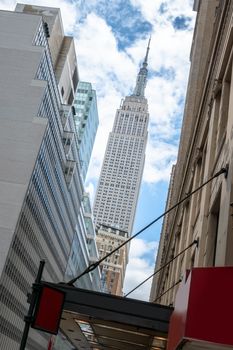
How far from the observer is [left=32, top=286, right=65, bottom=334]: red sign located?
6.47m

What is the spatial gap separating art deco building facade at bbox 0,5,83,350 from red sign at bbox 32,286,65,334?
72.9 metres

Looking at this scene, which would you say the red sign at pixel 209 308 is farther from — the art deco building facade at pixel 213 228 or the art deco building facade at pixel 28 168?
the art deco building facade at pixel 28 168

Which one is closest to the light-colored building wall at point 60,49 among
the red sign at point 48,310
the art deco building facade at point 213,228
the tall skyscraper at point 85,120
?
the tall skyscraper at point 85,120

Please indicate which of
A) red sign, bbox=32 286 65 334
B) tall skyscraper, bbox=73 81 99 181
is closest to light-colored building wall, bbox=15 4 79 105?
tall skyscraper, bbox=73 81 99 181

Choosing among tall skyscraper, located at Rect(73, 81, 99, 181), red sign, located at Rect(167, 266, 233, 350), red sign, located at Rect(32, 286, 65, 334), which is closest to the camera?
red sign, located at Rect(167, 266, 233, 350)

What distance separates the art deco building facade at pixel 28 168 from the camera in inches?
3280

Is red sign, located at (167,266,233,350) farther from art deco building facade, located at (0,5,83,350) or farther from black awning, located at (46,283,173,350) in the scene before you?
art deco building facade, located at (0,5,83,350)

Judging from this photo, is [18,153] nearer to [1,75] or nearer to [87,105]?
[1,75]

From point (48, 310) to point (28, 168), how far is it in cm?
8230

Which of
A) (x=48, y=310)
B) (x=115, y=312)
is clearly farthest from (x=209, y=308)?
(x=115, y=312)

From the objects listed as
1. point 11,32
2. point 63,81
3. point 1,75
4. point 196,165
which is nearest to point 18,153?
point 1,75

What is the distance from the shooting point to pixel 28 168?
3450 inches

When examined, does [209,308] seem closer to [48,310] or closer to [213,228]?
[48,310]

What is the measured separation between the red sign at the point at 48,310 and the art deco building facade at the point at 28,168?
72.9 metres
